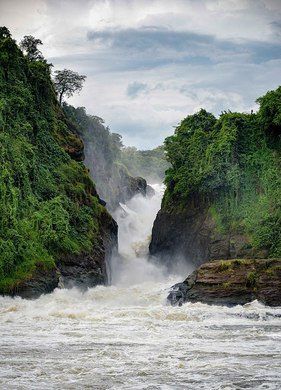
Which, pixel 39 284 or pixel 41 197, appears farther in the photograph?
pixel 41 197

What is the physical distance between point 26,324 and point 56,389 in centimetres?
997

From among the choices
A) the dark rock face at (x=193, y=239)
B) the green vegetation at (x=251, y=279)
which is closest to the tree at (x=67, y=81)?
the dark rock face at (x=193, y=239)

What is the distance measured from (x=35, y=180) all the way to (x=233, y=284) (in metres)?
17.7

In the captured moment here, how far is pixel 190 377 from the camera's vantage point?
13258mm

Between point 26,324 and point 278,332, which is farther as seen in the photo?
point 26,324

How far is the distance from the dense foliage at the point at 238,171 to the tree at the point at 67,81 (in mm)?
18669

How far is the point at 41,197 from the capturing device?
124 ft

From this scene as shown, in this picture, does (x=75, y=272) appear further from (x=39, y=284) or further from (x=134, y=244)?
(x=134, y=244)

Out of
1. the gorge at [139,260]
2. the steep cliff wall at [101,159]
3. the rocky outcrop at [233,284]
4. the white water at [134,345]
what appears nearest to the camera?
the white water at [134,345]

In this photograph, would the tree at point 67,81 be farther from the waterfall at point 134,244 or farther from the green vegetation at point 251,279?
the green vegetation at point 251,279

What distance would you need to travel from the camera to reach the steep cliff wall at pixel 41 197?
30.9 meters

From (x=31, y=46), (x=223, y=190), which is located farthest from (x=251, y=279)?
(x=31, y=46)

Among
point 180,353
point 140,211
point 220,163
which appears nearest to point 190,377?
point 180,353

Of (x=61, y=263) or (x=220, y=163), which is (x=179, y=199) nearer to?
(x=220, y=163)
